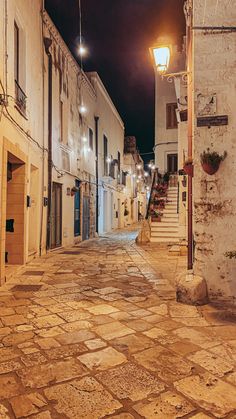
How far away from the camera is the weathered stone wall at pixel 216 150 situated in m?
4.84

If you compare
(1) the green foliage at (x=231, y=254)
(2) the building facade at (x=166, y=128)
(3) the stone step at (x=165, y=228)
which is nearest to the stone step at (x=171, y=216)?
(3) the stone step at (x=165, y=228)

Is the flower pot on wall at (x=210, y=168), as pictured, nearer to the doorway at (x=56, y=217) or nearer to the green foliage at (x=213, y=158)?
the green foliage at (x=213, y=158)

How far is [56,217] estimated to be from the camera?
37.9 feet

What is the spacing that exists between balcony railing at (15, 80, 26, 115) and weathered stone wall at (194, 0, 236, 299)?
407 centimetres

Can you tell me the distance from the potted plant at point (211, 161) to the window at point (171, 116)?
1728 centimetres

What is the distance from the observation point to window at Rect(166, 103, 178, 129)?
21359mm

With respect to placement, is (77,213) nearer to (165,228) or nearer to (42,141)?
(165,228)

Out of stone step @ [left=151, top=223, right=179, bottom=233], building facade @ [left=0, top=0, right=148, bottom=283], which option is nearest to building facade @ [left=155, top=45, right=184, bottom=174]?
building facade @ [left=0, top=0, right=148, bottom=283]

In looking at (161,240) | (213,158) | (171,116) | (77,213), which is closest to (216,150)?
(213,158)

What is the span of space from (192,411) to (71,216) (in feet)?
36.1

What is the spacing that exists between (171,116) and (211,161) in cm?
1777

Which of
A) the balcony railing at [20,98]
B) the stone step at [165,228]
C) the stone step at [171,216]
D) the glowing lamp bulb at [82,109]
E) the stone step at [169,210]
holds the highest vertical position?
the glowing lamp bulb at [82,109]

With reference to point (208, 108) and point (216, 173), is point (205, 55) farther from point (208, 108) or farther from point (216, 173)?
point (216, 173)

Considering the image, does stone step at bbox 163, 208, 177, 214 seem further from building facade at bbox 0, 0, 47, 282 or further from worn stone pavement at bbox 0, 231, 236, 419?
worn stone pavement at bbox 0, 231, 236, 419
